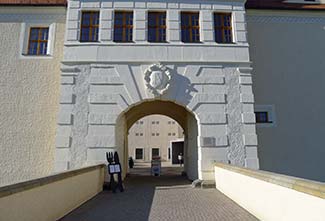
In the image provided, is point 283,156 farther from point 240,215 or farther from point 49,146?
point 49,146

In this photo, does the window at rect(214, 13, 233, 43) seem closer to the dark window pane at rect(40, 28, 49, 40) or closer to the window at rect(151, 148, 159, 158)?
the dark window pane at rect(40, 28, 49, 40)

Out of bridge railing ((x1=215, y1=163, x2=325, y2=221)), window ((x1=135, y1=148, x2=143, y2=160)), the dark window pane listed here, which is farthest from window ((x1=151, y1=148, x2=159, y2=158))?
bridge railing ((x1=215, y1=163, x2=325, y2=221))

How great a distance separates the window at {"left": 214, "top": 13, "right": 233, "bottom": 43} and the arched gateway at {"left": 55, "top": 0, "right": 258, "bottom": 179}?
0.31m

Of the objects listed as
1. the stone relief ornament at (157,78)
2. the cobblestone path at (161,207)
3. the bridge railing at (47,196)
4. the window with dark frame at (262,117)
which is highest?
the stone relief ornament at (157,78)

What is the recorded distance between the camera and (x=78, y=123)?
414 inches

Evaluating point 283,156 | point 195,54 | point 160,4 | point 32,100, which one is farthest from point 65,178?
point 283,156

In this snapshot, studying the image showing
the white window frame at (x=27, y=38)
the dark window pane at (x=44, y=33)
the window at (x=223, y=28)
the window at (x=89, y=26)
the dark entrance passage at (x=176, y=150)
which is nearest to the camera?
the window at (x=89, y=26)

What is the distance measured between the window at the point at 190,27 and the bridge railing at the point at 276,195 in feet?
20.4

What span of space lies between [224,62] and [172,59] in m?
2.37

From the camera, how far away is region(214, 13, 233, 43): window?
1164 cm

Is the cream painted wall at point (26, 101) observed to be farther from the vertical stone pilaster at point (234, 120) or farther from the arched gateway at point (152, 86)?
the vertical stone pilaster at point (234, 120)

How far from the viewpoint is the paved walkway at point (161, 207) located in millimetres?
6079

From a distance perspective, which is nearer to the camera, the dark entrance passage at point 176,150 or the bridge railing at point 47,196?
the bridge railing at point 47,196

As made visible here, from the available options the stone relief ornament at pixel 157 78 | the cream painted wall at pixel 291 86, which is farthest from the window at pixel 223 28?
the stone relief ornament at pixel 157 78
